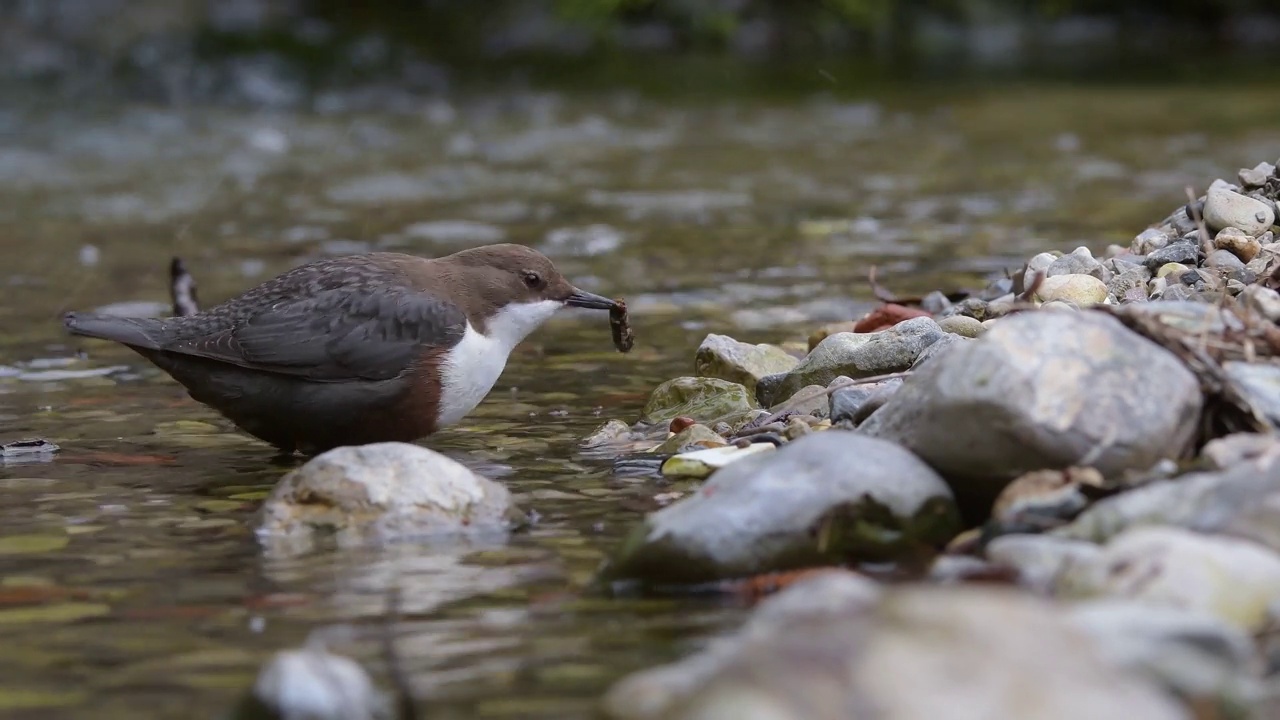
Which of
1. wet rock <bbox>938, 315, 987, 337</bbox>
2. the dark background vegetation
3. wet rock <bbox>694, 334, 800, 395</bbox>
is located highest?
the dark background vegetation

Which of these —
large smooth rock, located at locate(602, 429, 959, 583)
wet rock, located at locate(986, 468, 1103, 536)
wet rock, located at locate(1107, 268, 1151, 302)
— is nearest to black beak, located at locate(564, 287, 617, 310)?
→ wet rock, located at locate(1107, 268, 1151, 302)

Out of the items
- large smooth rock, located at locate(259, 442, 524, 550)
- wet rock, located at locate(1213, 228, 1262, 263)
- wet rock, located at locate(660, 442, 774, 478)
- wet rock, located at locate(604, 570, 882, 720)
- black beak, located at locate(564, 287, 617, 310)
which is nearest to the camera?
wet rock, located at locate(604, 570, 882, 720)

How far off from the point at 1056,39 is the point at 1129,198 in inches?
555

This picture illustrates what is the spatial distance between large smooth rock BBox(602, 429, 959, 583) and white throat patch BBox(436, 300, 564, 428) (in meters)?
1.43

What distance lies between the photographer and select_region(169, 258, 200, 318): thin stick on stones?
7172 millimetres

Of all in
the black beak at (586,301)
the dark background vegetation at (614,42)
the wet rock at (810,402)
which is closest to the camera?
the wet rock at (810,402)

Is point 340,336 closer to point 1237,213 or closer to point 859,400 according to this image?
point 859,400

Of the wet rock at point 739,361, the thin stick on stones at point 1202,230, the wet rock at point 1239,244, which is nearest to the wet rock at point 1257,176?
the thin stick on stones at point 1202,230

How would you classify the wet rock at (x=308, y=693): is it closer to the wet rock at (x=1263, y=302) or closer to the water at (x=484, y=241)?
the water at (x=484, y=241)

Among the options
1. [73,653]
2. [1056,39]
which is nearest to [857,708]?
[73,653]

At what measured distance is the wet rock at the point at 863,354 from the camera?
17.4 feet

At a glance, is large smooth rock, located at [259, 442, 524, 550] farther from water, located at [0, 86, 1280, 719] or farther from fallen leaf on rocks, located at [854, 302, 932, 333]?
fallen leaf on rocks, located at [854, 302, 932, 333]

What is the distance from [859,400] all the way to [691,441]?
0.51 meters

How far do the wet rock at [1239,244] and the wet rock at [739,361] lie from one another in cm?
144
